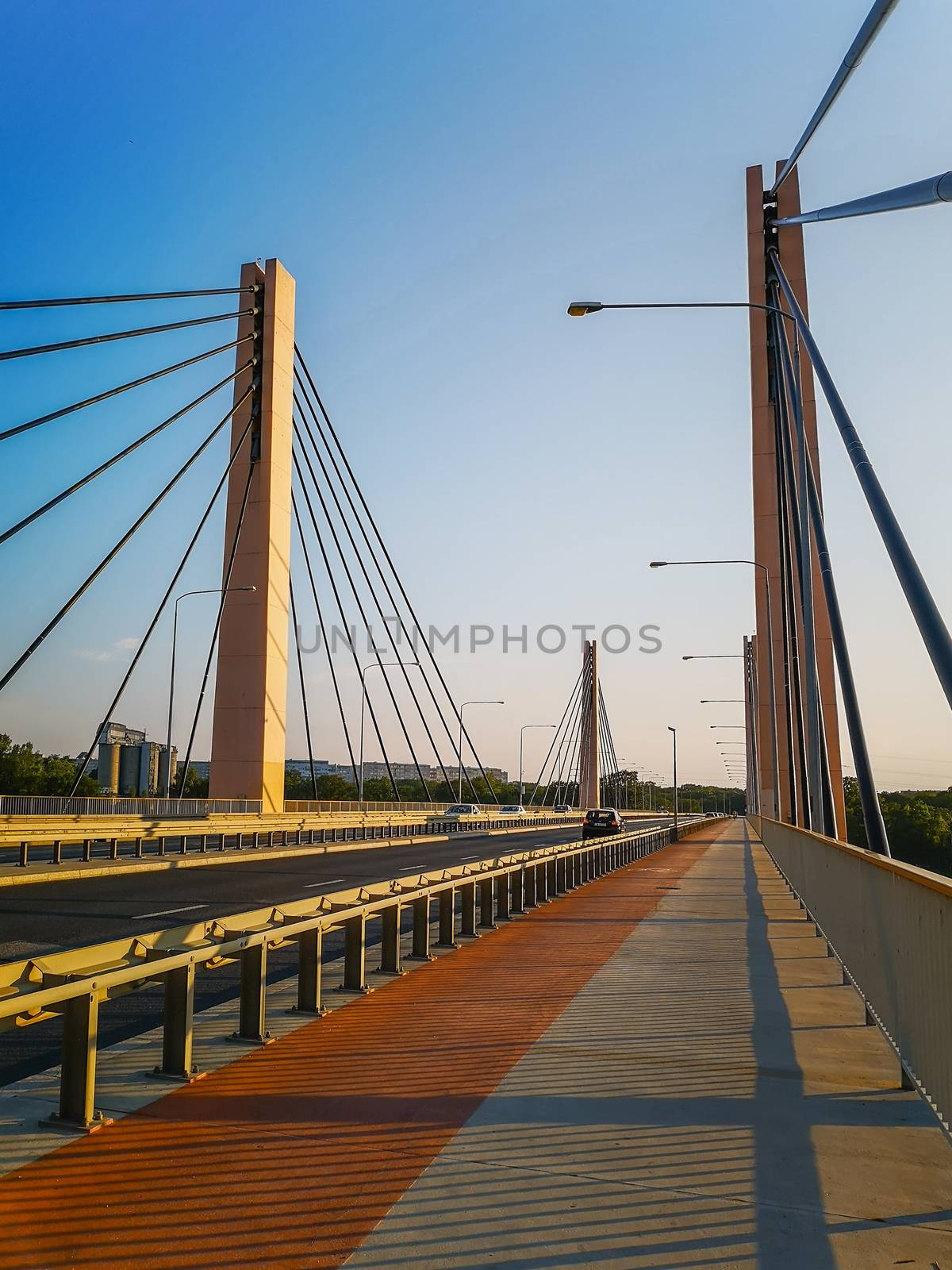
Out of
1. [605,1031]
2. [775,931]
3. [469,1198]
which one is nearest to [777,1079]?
[605,1031]

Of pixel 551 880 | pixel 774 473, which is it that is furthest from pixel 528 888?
pixel 774 473

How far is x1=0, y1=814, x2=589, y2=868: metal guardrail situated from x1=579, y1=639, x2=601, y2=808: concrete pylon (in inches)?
1536

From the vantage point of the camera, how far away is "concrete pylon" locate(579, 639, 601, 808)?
90500 millimetres

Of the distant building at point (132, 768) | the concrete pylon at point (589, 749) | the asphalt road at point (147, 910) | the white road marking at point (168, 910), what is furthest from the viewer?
the concrete pylon at point (589, 749)

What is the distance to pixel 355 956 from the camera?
863 centimetres

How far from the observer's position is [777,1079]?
632 centimetres

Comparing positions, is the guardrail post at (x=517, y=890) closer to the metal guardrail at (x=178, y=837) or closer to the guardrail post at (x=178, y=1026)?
the metal guardrail at (x=178, y=837)

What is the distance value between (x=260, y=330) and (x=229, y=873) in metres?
16.2

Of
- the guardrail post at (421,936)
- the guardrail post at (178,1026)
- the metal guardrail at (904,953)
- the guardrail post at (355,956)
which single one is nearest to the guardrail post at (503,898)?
the guardrail post at (421,936)

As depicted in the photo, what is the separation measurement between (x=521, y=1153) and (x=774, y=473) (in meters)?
29.1

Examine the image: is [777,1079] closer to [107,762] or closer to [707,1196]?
[707,1196]

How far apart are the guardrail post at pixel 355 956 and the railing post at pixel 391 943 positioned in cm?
88

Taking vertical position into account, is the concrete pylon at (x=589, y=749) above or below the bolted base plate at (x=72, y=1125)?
above

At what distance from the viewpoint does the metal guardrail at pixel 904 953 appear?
4.66 m
